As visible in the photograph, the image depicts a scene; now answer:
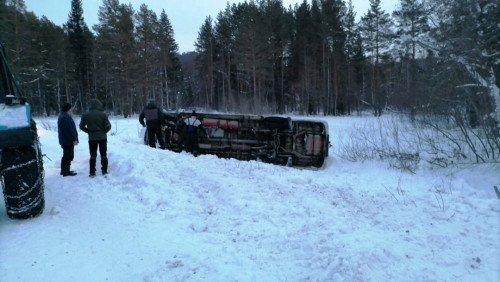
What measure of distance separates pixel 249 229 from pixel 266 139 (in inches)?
257

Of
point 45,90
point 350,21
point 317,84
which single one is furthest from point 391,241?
point 45,90

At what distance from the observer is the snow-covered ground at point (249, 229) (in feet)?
11.0

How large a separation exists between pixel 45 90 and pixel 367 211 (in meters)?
47.1

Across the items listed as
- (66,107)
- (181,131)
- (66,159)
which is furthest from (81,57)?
(66,159)

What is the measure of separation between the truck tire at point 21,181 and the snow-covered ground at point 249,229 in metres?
0.18

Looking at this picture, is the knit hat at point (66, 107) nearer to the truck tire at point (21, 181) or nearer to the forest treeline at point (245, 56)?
the truck tire at point (21, 181)

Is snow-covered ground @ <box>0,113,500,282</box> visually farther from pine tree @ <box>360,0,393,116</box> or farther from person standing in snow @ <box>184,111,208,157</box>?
pine tree @ <box>360,0,393,116</box>

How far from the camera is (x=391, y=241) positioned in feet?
12.9

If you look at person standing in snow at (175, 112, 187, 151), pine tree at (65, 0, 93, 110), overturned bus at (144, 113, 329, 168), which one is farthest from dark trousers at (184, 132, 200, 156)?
pine tree at (65, 0, 93, 110)

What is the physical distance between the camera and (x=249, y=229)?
4.34 m

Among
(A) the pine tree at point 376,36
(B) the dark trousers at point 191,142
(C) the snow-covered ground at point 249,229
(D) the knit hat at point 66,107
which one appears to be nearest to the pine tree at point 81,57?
(A) the pine tree at point 376,36

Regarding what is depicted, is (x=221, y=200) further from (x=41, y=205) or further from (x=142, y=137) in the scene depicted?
(x=142, y=137)

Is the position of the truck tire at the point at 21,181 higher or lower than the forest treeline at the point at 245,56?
lower

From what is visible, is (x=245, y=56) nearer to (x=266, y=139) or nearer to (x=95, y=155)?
(x=266, y=139)
